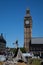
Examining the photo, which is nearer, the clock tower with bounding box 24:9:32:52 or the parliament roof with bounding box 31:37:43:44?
the parliament roof with bounding box 31:37:43:44

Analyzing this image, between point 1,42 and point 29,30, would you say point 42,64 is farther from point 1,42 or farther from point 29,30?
point 1,42

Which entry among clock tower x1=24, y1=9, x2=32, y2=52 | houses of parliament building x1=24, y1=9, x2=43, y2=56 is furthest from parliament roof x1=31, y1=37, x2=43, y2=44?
clock tower x1=24, y1=9, x2=32, y2=52

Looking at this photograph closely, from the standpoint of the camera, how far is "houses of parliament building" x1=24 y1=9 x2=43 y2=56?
131375 mm

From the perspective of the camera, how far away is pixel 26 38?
449 feet

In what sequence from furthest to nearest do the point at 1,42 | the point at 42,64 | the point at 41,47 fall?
the point at 1,42 < the point at 41,47 < the point at 42,64

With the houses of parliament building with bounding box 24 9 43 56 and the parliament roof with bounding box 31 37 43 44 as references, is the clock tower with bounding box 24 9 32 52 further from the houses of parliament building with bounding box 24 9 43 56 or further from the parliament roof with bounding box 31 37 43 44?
the parliament roof with bounding box 31 37 43 44

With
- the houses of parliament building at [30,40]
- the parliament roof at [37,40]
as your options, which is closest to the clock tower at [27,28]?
the houses of parliament building at [30,40]

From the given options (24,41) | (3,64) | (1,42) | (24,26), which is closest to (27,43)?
(24,41)

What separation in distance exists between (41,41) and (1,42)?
36.3 m

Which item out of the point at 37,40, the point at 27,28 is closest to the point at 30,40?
the point at 37,40

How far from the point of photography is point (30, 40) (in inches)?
5300

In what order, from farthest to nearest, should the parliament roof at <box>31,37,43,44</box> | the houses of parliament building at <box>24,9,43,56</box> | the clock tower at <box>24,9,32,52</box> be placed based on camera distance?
the clock tower at <box>24,9,32,52</box> < the parliament roof at <box>31,37,43,44</box> < the houses of parliament building at <box>24,9,43,56</box>

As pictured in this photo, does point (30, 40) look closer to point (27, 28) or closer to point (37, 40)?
point (37, 40)

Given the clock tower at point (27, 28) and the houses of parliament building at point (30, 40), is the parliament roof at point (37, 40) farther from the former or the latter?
the clock tower at point (27, 28)
